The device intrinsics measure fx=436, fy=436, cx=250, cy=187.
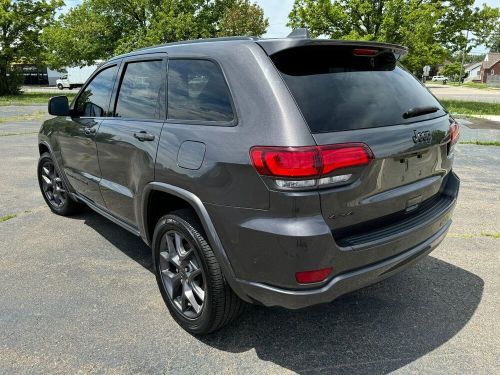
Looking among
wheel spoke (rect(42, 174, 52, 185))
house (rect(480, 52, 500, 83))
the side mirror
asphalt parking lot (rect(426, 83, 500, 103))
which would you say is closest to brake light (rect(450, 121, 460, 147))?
the side mirror

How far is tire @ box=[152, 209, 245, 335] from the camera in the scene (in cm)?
254

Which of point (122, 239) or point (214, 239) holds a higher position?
point (214, 239)

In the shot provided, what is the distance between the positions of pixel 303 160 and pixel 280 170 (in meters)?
0.12

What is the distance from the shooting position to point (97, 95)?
13.2 ft

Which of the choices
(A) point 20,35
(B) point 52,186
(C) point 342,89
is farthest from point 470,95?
(C) point 342,89

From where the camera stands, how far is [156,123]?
9.77 feet

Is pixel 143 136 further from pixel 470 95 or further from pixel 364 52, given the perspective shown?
pixel 470 95

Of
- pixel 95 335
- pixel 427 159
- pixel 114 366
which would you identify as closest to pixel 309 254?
pixel 427 159

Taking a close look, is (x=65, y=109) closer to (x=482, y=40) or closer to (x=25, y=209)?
(x=25, y=209)

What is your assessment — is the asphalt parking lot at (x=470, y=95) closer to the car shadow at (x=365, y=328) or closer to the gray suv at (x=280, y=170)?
the car shadow at (x=365, y=328)

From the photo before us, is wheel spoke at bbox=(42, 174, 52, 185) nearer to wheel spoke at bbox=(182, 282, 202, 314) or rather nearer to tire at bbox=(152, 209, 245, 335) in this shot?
tire at bbox=(152, 209, 245, 335)

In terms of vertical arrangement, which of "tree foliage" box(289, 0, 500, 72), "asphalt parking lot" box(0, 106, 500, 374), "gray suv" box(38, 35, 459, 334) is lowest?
"asphalt parking lot" box(0, 106, 500, 374)

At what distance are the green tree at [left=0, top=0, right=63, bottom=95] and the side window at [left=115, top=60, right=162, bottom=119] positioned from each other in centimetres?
2908

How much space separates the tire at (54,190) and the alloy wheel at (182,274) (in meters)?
2.36
